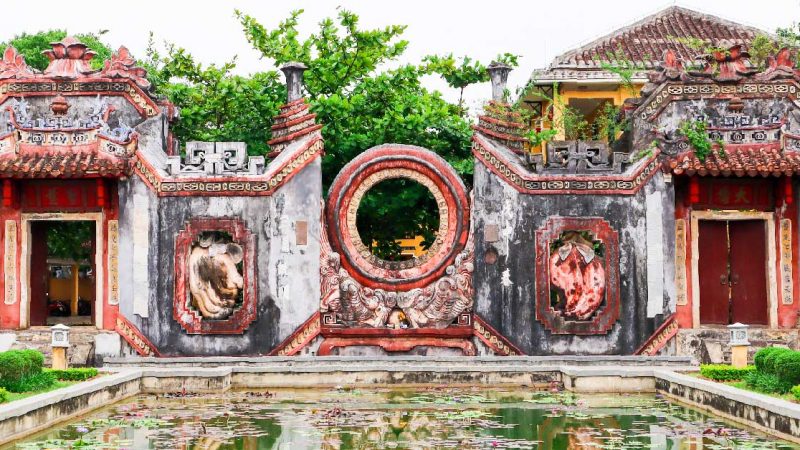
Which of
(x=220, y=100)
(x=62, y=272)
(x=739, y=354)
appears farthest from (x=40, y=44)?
(x=739, y=354)

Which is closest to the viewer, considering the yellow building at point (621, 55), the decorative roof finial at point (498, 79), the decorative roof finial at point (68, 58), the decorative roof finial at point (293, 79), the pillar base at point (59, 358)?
the pillar base at point (59, 358)

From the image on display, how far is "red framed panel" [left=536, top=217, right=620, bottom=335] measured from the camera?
16828 mm

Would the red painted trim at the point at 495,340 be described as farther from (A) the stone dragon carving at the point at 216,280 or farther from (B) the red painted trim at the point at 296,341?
(A) the stone dragon carving at the point at 216,280

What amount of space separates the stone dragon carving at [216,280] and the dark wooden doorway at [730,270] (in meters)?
7.17

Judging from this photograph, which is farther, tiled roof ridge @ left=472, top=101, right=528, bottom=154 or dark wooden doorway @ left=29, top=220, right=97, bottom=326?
dark wooden doorway @ left=29, top=220, right=97, bottom=326

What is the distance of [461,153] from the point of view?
66.8 feet

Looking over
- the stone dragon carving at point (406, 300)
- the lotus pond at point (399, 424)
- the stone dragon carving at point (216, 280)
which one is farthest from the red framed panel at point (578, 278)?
the stone dragon carving at point (216, 280)

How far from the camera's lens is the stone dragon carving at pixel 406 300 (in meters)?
17.0

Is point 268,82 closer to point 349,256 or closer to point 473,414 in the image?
point 349,256

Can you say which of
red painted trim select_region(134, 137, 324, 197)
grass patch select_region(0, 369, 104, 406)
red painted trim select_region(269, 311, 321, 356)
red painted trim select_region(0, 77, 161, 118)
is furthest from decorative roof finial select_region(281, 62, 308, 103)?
grass patch select_region(0, 369, 104, 406)

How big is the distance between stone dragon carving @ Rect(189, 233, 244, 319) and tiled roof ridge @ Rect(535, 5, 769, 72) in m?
12.2

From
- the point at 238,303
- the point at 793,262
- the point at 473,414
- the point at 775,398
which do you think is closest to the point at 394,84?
the point at 238,303

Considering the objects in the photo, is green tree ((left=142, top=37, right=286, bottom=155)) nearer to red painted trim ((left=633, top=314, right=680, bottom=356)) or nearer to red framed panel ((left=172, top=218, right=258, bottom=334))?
red framed panel ((left=172, top=218, right=258, bottom=334))

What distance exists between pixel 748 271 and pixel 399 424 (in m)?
8.38
